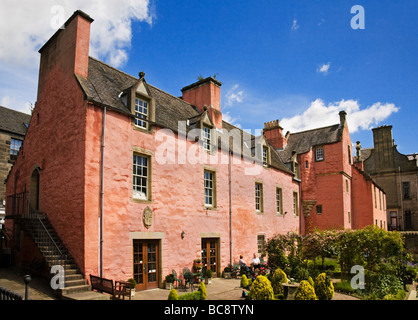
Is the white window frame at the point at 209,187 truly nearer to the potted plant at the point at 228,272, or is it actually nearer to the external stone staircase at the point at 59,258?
the potted plant at the point at 228,272

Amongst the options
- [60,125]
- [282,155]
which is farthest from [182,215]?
[282,155]

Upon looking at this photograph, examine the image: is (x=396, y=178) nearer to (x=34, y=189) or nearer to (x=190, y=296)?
(x=190, y=296)

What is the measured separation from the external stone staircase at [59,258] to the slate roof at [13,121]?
14.3 m

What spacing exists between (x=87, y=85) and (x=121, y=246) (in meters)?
7.00

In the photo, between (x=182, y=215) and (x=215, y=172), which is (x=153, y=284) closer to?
(x=182, y=215)

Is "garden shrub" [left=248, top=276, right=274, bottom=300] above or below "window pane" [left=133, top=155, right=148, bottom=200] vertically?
below

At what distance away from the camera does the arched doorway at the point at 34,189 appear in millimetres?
16141

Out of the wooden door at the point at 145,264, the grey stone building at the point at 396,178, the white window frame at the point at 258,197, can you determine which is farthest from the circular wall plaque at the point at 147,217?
the grey stone building at the point at 396,178

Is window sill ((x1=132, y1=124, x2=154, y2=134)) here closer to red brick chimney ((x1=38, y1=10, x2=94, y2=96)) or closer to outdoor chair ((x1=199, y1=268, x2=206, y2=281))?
red brick chimney ((x1=38, y1=10, x2=94, y2=96))

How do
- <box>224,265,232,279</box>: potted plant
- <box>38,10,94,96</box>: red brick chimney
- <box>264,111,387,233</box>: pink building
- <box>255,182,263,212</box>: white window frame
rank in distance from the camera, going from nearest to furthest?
<box>38,10,94,96</box>: red brick chimney → <box>224,265,232,279</box>: potted plant → <box>255,182,263,212</box>: white window frame → <box>264,111,387,233</box>: pink building

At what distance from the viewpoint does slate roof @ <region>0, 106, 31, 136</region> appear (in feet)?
83.7

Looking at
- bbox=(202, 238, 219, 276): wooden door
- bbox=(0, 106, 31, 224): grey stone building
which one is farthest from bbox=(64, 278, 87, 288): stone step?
bbox=(0, 106, 31, 224): grey stone building

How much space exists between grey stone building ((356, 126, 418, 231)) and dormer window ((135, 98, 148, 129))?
36.6m

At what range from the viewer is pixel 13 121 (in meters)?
26.6
